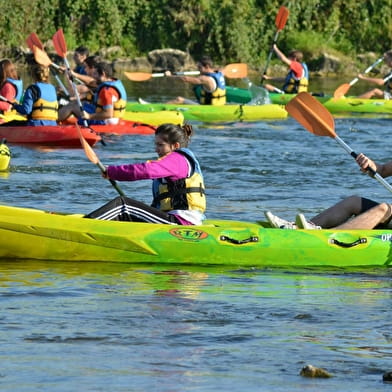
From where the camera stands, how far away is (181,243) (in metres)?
7.64

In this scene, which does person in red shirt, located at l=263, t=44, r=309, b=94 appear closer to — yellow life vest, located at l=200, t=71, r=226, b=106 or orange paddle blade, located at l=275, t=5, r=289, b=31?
orange paddle blade, located at l=275, t=5, r=289, b=31

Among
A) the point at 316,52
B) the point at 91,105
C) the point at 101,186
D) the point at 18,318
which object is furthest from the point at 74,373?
the point at 316,52

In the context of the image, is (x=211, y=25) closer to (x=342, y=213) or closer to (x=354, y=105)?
(x=354, y=105)

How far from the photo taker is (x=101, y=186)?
11.8m

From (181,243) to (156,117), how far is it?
9.12m

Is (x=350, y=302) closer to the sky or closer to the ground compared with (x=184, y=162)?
closer to the ground

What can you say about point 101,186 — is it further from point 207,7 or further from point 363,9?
point 363,9

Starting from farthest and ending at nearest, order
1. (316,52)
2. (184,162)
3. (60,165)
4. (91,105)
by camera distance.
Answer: (316,52), (91,105), (60,165), (184,162)

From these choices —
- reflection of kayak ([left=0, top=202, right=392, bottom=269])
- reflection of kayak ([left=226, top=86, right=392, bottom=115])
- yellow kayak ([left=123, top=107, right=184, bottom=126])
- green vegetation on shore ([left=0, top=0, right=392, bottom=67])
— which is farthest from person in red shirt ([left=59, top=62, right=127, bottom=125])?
green vegetation on shore ([left=0, top=0, right=392, bottom=67])

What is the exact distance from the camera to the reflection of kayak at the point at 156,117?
16.4 metres

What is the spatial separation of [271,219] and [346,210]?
0.50 metres

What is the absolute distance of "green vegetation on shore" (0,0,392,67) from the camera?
1204 inches

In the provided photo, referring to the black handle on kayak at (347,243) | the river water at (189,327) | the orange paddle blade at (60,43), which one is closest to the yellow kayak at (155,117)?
the orange paddle blade at (60,43)

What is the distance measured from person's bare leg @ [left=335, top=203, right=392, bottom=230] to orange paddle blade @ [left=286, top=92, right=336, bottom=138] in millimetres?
880
